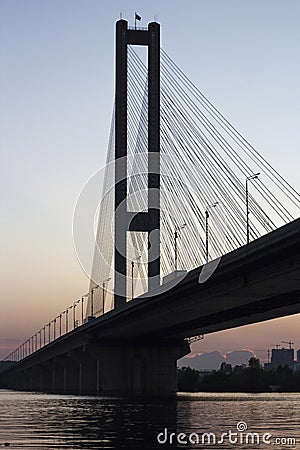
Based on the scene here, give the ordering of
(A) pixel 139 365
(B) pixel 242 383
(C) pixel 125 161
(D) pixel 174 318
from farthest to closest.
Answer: (B) pixel 242 383, (A) pixel 139 365, (C) pixel 125 161, (D) pixel 174 318

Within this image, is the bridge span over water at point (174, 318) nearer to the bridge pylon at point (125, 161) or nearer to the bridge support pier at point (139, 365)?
the bridge support pier at point (139, 365)

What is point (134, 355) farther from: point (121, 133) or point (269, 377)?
point (269, 377)

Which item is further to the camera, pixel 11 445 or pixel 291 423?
pixel 291 423

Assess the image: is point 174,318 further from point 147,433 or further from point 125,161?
point 147,433

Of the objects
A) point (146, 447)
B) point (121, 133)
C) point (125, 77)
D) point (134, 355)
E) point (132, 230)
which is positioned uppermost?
point (125, 77)

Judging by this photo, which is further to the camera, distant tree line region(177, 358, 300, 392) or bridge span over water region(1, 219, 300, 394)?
distant tree line region(177, 358, 300, 392)

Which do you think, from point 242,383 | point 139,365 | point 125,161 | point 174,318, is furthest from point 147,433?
point 242,383

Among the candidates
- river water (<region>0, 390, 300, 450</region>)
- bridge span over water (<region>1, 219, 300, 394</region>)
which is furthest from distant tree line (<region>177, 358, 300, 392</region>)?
river water (<region>0, 390, 300, 450</region>)

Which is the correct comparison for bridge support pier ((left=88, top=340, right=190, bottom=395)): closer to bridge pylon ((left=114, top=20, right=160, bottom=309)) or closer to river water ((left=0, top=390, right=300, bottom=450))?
bridge pylon ((left=114, top=20, right=160, bottom=309))

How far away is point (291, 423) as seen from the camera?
44438mm

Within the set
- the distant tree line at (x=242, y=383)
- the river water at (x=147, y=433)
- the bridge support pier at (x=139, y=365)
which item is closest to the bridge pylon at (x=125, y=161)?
the bridge support pier at (x=139, y=365)

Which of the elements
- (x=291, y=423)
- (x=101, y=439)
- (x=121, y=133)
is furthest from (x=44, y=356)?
(x=101, y=439)

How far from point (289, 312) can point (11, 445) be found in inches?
1874

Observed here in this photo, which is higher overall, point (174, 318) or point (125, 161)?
point (125, 161)
